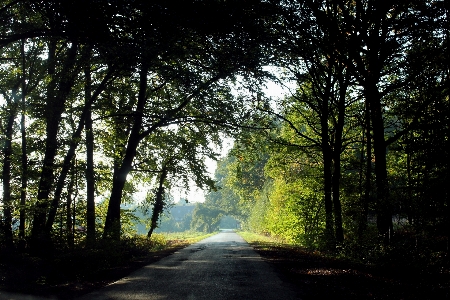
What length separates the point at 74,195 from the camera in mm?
16234

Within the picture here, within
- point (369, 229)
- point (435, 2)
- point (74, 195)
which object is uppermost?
point (435, 2)

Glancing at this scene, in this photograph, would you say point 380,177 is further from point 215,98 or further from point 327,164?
point 215,98

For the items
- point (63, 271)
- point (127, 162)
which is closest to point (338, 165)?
point (127, 162)

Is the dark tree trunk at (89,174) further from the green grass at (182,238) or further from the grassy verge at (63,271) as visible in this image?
the green grass at (182,238)

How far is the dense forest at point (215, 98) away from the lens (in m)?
9.02

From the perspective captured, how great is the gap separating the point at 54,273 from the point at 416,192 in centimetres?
989

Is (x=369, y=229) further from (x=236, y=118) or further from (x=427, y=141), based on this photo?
(x=236, y=118)

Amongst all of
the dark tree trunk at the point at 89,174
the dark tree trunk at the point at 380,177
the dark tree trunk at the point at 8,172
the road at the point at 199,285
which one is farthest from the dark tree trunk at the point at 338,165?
the dark tree trunk at the point at 8,172

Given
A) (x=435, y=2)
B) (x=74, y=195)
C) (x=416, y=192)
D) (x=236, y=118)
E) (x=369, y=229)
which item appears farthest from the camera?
(x=236, y=118)

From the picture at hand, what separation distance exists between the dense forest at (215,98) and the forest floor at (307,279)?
1.23 metres

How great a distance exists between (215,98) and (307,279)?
9.97 meters

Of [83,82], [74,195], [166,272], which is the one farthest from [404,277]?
[83,82]

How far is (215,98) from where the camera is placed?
56.1 ft

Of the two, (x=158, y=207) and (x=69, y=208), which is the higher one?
(x=158, y=207)
